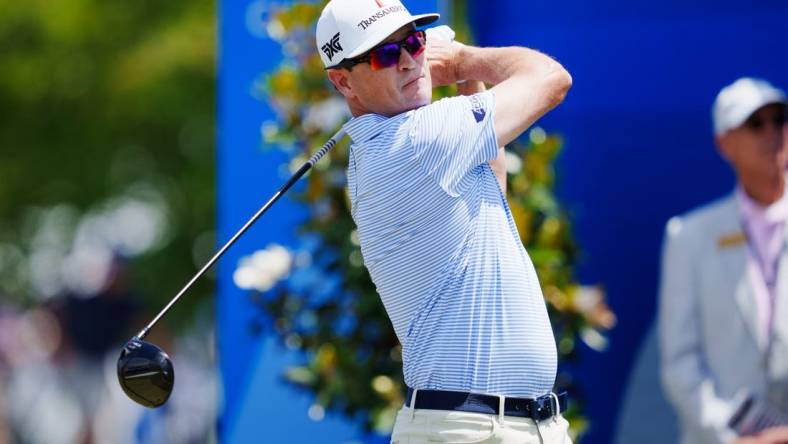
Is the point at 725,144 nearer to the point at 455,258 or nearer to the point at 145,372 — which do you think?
the point at 455,258

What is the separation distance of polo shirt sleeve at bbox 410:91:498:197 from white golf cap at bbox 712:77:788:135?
2.25m

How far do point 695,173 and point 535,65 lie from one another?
2.78 meters

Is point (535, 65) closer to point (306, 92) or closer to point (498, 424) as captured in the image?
point (498, 424)

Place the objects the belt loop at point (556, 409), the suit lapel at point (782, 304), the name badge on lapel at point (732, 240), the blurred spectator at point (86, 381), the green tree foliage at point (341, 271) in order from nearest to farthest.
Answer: the belt loop at point (556, 409) < the suit lapel at point (782, 304) < the name badge on lapel at point (732, 240) < the green tree foliage at point (341, 271) < the blurred spectator at point (86, 381)

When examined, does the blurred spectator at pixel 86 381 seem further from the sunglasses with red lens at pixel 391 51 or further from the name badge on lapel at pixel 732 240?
the sunglasses with red lens at pixel 391 51

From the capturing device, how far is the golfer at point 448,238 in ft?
15.1

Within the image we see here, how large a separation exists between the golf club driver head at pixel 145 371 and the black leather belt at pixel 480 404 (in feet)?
2.30

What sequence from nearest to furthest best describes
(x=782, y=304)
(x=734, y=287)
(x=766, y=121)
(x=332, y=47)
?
(x=332, y=47)
(x=782, y=304)
(x=734, y=287)
(x=766, y=121)

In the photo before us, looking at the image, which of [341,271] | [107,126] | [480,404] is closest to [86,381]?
[107,126]

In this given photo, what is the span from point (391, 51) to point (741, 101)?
2342mm

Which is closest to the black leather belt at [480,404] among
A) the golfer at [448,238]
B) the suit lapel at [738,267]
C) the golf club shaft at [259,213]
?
the golfer at [448,238]

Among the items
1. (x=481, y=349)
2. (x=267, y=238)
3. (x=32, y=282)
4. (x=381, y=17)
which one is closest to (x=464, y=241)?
(x=481, y=349)

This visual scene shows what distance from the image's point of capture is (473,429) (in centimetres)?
458

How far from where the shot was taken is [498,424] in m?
4.58
